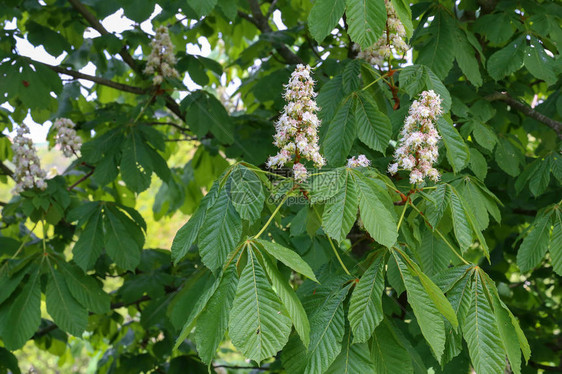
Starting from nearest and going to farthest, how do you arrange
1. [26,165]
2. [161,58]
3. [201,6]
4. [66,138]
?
1. [201,6]
2. [26,165]
3. [66,138]
4. [161,58]

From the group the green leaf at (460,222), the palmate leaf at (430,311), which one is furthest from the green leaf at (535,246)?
the palmate leaf at (430,311)

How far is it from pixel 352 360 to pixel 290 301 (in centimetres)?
27

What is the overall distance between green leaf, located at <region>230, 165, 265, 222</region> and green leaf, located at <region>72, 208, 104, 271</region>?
1447mm

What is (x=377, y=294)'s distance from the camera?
1.33 m

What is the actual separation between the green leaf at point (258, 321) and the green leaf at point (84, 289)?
1631mm

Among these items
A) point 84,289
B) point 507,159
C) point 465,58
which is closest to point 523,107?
point 507,159

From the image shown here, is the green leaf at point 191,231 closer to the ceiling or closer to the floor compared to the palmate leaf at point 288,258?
closer to the ceiling

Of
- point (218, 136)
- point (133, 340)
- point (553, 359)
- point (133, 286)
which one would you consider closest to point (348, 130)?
point (218, 136)

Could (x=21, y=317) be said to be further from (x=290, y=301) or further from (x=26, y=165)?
(x=290, y=301)

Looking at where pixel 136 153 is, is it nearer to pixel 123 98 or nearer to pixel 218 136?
pixel 218 136

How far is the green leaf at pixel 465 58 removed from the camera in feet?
7.57

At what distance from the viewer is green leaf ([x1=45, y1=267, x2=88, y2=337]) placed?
8.11ft

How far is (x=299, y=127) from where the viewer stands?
4.98 ft

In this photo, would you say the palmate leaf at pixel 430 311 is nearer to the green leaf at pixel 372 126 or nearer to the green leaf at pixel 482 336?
the green leaf at pixel 482 336
